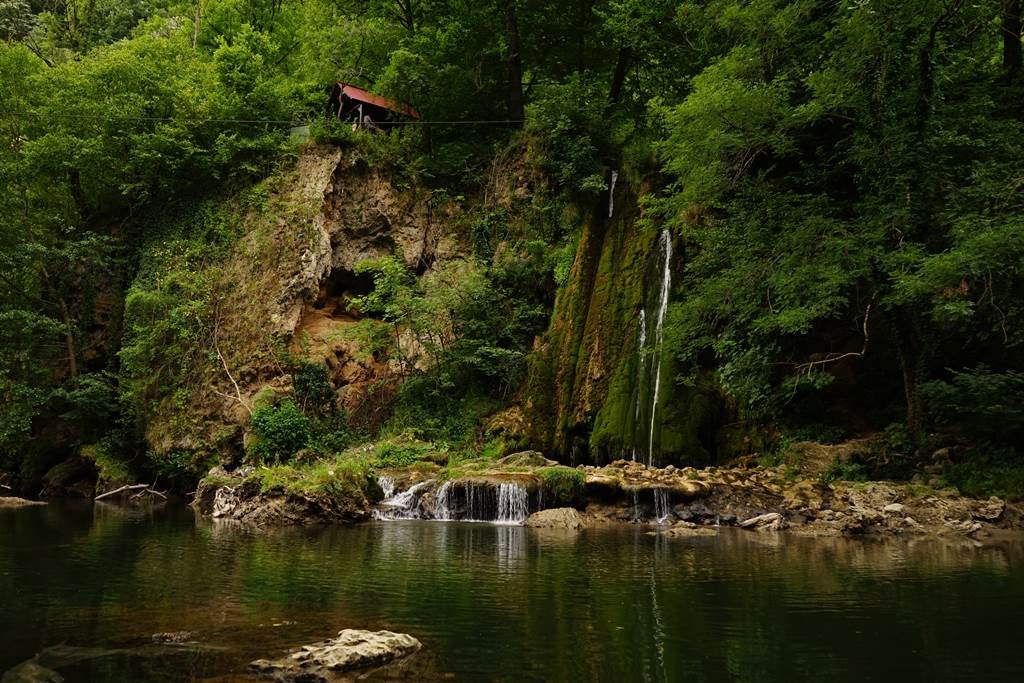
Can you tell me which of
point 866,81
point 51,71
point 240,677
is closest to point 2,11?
point 51,71

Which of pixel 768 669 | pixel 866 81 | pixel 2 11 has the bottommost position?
pixel 768 669

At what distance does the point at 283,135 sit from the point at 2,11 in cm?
2329

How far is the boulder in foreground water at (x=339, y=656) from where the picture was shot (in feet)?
16.5

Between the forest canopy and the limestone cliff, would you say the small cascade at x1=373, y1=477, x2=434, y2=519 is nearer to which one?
the forest canopy

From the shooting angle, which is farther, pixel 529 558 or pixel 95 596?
pixel 529 558

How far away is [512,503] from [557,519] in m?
1.50

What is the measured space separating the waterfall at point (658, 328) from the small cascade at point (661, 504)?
10.1ft

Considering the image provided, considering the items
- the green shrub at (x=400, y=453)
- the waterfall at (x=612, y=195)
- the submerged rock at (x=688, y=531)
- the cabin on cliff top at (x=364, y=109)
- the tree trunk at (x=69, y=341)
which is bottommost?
the submerged rock at (x=688, y=531)

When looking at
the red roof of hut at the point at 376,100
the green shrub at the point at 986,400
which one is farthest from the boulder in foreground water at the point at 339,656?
the red roof of hut at the point at 376,100

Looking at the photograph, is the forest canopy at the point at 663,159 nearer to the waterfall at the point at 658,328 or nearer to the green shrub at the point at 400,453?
the waterfall at the point at 658,328

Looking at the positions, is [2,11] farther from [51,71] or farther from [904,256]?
[904,256]

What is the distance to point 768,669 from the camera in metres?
5.25

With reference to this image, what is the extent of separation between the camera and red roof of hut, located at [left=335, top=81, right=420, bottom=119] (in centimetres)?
2956

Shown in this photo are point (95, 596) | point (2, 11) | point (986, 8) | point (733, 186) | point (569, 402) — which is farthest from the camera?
point (2, 11)
